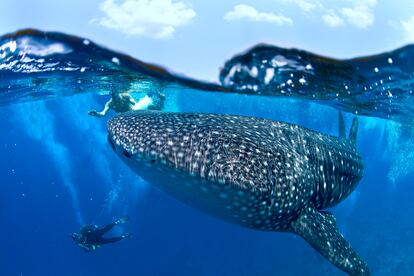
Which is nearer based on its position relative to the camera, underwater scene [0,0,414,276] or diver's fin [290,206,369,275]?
underwater scene [0,0,414,276]

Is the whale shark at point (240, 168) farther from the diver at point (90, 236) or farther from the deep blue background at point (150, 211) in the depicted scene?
the diver at point (90, 236)

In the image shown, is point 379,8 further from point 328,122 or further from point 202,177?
point 328,122

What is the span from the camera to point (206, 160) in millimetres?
5512

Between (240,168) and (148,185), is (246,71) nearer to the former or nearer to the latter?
(240,168)

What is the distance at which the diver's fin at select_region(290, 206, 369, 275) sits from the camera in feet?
21.6

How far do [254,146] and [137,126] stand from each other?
201 centimetres

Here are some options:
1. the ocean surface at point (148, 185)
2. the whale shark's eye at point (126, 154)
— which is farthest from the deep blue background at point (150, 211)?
the whale shark's eye at point (126, 154)

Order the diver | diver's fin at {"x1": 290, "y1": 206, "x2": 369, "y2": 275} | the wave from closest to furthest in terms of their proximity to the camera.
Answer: diver's fin at {"x1": 290, "y1": 206, "x2": 369, "y2": 275}
the wave
the diver

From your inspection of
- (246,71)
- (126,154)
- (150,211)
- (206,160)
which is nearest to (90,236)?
(150,211)

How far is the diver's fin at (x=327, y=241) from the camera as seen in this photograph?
6578 mm

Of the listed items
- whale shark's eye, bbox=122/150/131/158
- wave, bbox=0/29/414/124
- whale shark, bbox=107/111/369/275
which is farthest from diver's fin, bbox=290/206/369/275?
wave, bbox=0/29/414/124

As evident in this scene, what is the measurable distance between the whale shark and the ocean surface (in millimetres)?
3024

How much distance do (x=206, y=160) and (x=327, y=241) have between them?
293 cm

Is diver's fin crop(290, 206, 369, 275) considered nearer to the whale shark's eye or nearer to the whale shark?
the whale shark
